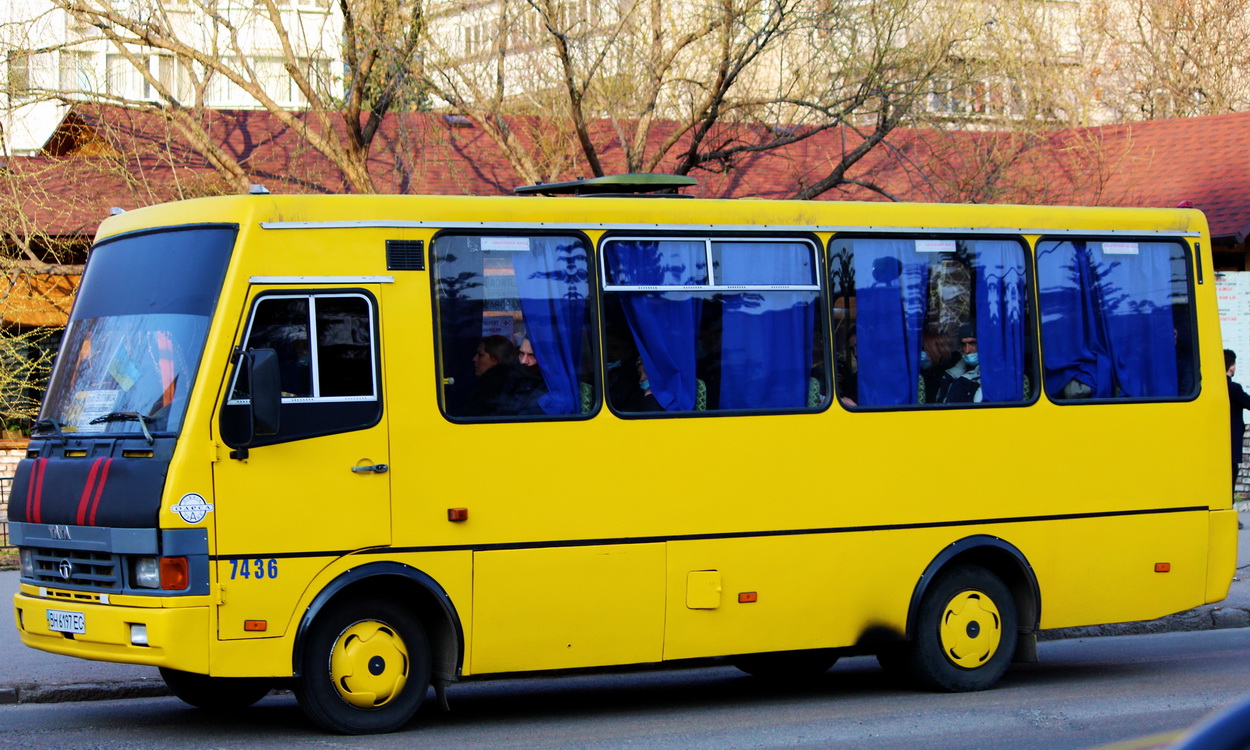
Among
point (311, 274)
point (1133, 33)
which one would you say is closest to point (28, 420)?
point (311, 274)

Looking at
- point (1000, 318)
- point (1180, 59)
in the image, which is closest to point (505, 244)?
point (1000, 318)

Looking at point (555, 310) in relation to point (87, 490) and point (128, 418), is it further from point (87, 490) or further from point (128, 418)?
point (87, 490)

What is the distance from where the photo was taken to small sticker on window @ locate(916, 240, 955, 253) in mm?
9711

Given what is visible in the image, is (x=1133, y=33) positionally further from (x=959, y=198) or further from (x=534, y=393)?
(x=534, y=393)

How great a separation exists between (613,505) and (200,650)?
2.38 metres

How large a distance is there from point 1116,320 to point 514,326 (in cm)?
431

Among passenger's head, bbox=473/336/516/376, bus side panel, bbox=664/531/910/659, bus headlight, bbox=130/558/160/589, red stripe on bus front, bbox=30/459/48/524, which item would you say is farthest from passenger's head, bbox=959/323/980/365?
red stripe on bus front, bbox=30/459/48/524

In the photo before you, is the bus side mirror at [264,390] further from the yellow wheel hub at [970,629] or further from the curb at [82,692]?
the yellow wheel hub at [970,629]

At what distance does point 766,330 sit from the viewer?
9211 millimetres

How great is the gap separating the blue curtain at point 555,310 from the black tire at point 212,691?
7.80ft

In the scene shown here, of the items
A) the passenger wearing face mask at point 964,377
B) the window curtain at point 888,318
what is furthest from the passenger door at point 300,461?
the passenger wearing face mask at point 964,377

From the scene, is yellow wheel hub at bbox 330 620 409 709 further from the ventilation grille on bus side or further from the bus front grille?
the ventilation grille on bus side

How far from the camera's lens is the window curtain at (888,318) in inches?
372

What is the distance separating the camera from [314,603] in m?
7.84
